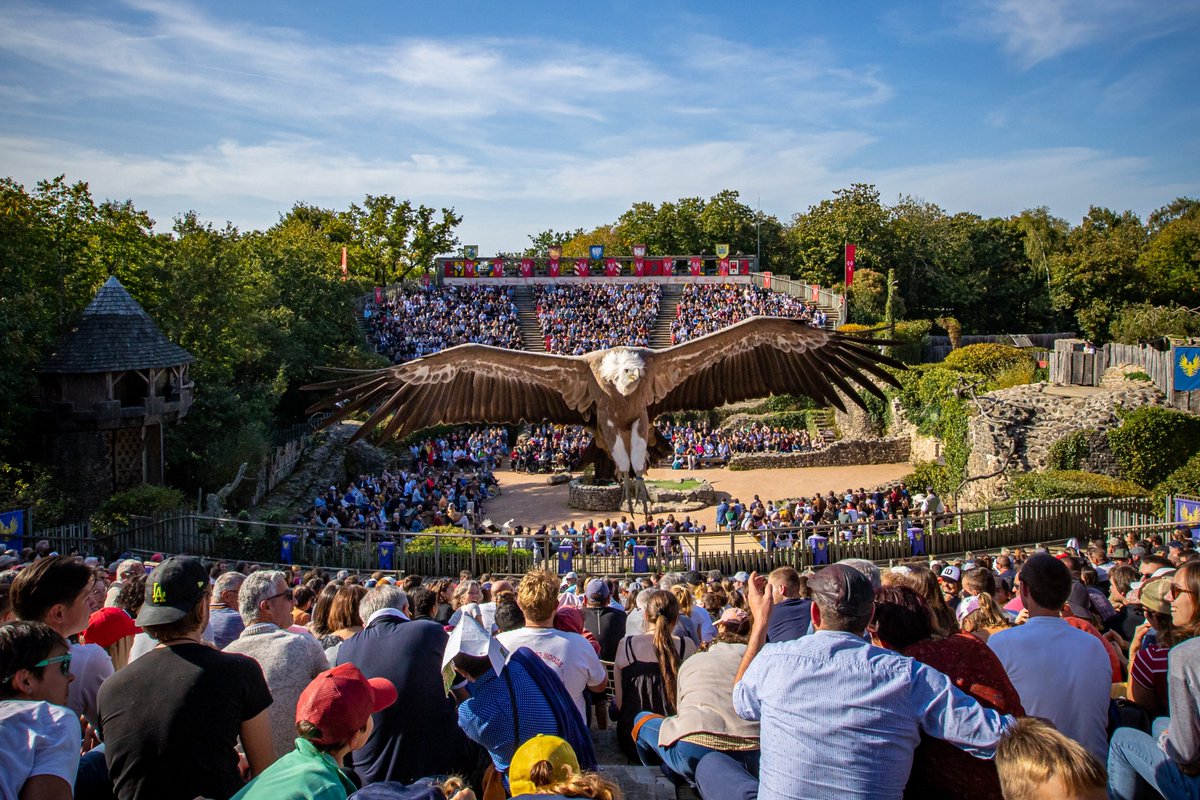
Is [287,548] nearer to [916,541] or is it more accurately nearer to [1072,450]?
[916,541]

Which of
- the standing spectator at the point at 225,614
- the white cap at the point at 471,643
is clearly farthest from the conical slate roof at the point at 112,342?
the white cap at the point at 471,643

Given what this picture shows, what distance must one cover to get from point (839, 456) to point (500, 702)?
27.4m

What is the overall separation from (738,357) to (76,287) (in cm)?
1987

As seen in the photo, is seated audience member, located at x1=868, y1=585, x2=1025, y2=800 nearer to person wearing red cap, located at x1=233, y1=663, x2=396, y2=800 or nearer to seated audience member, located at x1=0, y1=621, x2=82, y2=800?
person wearing red cap, located at x1=233, y1=663, x2=396, y2=800

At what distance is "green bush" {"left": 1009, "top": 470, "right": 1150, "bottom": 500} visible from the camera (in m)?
17.5

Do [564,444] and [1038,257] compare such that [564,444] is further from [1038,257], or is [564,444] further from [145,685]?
[1038,257]

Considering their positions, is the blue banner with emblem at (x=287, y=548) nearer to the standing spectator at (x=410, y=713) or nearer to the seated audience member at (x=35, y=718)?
the standing spectator at (x=410, y=713)

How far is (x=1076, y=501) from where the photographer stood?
52.3 ft

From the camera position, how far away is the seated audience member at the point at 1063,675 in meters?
3.17

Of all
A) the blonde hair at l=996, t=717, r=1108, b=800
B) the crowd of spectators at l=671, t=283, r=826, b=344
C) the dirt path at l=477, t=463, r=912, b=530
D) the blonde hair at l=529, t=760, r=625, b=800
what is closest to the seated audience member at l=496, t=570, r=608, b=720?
the blonde hair at l=529, t=760, r=625, b=800

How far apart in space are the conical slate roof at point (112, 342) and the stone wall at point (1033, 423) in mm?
19980

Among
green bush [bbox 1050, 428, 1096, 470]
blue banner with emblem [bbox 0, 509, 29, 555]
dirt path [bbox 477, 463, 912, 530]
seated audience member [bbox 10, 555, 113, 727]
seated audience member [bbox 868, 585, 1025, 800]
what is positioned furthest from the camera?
dirt path [bbox 477, 463, 912, 530]

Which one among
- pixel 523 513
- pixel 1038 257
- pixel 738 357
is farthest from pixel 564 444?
pixel 1038 257

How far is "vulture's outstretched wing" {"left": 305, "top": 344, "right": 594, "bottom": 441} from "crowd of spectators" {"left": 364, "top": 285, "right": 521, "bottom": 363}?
26930 mm
